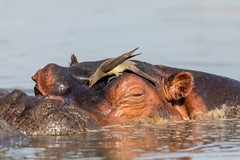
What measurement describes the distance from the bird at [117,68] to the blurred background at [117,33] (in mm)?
3581

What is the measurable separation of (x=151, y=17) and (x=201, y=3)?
7.74ft

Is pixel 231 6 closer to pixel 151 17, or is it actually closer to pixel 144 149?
pixel 151 17

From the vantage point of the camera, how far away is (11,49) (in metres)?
16.5

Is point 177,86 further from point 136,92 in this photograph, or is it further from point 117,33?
point 117,33

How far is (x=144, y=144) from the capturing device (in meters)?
8.69

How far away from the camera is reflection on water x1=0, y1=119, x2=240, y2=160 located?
317 inches

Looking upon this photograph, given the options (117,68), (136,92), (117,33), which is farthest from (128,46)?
(136,92)

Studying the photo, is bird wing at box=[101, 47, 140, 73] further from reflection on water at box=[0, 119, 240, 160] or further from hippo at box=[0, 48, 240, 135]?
reflection on water at box=[0, 119, 240, 160]

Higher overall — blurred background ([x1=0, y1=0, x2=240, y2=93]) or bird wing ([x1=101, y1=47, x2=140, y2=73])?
blurred background ([x1=0, y1=0, x2=240, y2=93])

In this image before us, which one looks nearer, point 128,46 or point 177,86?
point 177,86

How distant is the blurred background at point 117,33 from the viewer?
1523cm

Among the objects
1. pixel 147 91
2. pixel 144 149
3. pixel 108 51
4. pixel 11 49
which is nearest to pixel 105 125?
pixel 147 91

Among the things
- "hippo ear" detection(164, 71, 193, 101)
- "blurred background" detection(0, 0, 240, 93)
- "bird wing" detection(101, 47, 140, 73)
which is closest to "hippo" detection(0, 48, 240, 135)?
"hippo ear" detection(164, 71, 193, 101)

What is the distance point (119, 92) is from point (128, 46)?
6.11 meters
